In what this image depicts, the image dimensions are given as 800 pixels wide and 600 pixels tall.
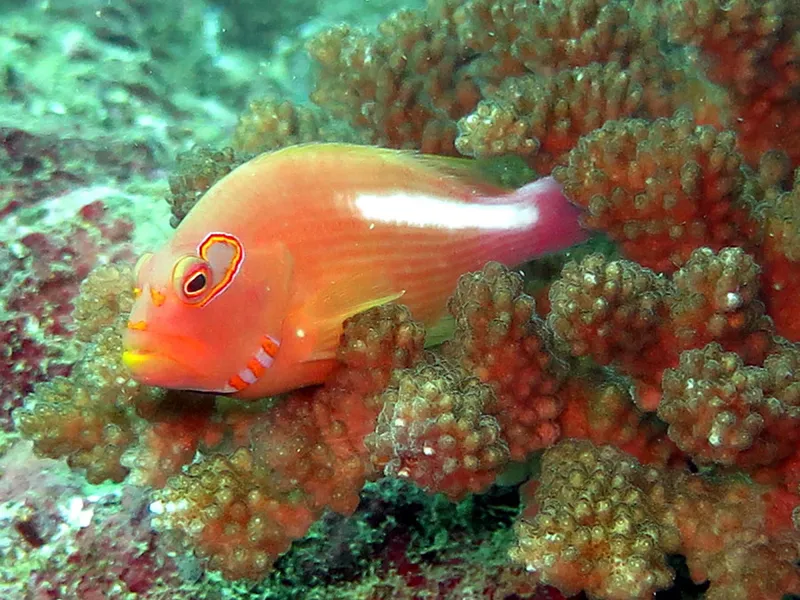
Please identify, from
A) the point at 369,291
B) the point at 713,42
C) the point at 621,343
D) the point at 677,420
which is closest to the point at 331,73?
the point at 369,291

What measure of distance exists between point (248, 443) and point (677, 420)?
1.39 metres

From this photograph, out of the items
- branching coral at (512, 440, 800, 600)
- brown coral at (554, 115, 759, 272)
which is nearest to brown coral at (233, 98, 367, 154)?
brown coral at (554, 115, 759, 272)

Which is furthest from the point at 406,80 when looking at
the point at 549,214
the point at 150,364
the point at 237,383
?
the point at 150,364

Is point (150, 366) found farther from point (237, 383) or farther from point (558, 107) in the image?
point (558, 107)

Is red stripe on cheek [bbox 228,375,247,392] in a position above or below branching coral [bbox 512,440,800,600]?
above

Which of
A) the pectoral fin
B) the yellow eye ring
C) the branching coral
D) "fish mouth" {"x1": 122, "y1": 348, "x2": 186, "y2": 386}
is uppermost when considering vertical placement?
the yellow eye ring

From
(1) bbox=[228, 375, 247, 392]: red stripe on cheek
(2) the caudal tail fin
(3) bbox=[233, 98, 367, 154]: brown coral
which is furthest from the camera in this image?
(3) bbox=[233, 98, 367, 154]: brown coral

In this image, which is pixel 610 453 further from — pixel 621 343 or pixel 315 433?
pixel 315 433

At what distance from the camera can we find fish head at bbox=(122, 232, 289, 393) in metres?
2.15

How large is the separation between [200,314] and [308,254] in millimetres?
431

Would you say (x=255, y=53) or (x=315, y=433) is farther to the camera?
(x=255, y=53)

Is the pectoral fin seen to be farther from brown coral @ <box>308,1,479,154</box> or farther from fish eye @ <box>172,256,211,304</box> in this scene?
Answer: brown coral @ <box>308,1,479,154</box>

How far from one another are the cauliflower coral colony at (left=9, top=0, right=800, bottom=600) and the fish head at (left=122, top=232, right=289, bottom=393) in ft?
0.89

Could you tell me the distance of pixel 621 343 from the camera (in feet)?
7.27
